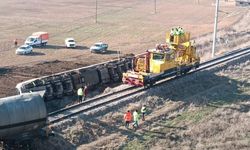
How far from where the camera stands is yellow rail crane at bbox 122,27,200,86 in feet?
120

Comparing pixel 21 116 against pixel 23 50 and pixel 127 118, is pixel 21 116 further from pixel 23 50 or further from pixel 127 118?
pixel 23 50

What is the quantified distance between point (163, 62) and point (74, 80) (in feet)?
25.7

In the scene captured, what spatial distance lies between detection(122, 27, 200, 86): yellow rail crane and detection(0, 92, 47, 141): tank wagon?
11753mm

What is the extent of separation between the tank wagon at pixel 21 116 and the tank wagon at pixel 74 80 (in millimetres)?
8670

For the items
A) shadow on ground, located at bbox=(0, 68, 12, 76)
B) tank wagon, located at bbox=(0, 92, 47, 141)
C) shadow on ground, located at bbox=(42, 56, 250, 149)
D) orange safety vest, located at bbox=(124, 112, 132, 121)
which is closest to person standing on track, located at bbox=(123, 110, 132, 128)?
orange safety vest, located at bbox=(124, 112, 132, 121)

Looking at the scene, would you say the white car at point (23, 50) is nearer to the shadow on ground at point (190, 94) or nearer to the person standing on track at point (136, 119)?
the shadow on ground at point (190, 94)

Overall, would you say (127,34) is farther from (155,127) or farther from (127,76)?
(155,127)

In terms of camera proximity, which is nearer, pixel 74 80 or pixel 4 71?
pixel 74 80

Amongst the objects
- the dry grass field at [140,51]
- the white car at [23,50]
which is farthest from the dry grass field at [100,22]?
the white car at [23,50]

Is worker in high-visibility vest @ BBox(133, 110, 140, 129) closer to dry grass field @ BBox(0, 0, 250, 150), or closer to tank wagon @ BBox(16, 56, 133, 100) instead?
dry grass field @ BBox(0, 0, 250, 150)

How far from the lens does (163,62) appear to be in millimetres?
37000

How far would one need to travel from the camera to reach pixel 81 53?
2270 inches

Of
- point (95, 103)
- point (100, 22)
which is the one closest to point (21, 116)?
point (95, 103)

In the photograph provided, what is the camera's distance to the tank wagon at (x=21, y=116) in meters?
24.7
